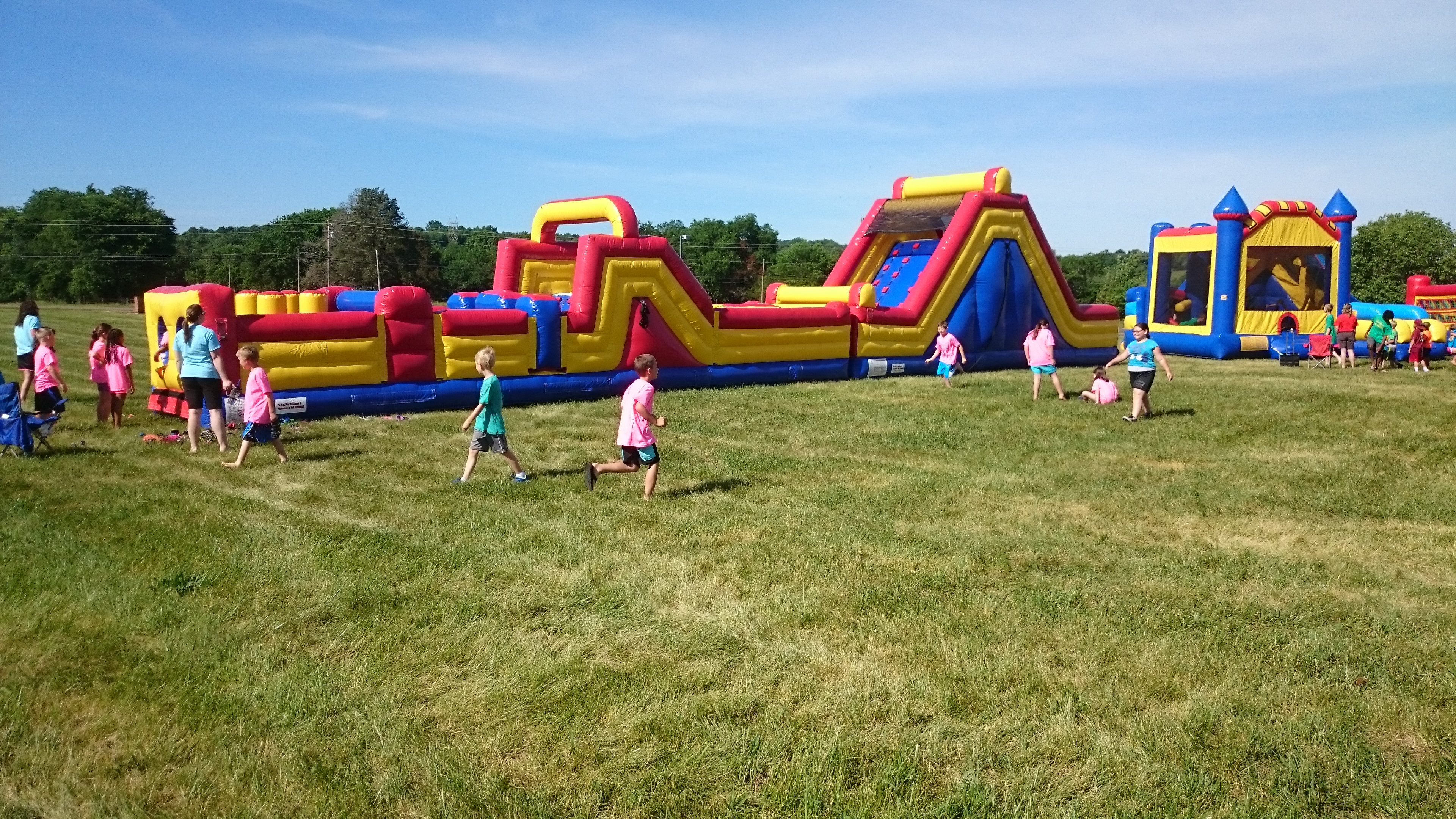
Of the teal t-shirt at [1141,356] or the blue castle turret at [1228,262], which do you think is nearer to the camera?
the teal t-shirt at [1141,356]

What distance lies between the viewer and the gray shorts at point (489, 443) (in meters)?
8.79

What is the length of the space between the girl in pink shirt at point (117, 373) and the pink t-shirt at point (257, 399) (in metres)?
2.52

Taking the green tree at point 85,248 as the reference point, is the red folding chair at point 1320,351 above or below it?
below

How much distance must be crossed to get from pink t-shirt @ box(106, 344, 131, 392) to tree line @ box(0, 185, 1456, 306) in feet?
170

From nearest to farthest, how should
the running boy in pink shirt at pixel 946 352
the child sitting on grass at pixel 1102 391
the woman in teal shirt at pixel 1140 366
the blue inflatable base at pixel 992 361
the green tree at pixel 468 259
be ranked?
the woman in teal shirt at pixel 1140 366 → the child sitting on grass at pixel 1102 391 → the running boy in pink shirt at pixel 946 352 → the blue inflatable base at pixel 992 361 → the green tree at pixel 468 259

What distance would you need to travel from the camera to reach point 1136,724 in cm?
430

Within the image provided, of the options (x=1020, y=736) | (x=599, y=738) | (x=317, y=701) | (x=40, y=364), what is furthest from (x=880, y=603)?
(x=40, y=364)

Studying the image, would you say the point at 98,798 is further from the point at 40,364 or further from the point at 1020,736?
the point at 40,364

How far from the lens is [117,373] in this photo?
1138cm

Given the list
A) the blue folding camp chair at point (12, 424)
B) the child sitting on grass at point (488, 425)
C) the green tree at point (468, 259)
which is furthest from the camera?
the green tree at point (468, 259)

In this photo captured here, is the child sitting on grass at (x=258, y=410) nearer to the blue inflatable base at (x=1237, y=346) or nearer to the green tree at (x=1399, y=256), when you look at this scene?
the blue inflatable base at (x=1237, y=346)

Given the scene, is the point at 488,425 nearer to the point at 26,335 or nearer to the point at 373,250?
the point at 26,335

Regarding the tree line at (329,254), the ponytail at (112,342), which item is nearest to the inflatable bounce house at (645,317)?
the ponytail at (112,342)

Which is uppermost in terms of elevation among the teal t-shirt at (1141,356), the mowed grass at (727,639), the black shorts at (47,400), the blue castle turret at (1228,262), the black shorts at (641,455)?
the blue castle turret at (1228,262)
